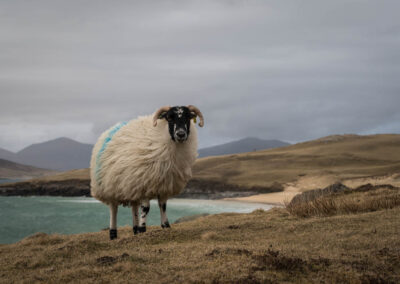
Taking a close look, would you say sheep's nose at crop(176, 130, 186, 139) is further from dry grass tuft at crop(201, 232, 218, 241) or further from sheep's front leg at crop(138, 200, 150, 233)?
dry grass tuft at crop(201, 232, 218, 241)

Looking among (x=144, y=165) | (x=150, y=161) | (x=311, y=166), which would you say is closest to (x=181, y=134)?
(x=150, y=161)

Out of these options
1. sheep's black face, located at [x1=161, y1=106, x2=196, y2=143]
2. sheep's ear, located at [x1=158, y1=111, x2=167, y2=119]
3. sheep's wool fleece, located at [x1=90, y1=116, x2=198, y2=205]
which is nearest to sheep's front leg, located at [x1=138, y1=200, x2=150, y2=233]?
sheep's wool fleece, located at [x1=90, y1=116, x2=198, y2=205]

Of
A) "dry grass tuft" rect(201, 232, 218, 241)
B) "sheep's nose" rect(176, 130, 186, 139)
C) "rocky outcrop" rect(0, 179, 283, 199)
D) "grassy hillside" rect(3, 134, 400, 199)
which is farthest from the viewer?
"rocky outcrop" rect(0, 179, 283, 199)

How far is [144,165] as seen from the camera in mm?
10781

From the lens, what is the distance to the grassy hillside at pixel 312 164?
207ft

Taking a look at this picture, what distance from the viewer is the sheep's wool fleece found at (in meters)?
10.7

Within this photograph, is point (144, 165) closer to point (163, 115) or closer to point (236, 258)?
point (163, 115)

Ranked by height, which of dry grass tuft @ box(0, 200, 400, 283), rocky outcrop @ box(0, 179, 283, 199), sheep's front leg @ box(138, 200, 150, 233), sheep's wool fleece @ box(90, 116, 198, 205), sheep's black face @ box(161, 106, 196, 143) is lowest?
rocky outcrop @ box(0, 179, 283, 199)

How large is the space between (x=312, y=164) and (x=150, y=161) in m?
66.9

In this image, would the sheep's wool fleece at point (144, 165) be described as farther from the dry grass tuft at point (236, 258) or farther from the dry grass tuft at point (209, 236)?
the dry grass tuft at point (209, 236)

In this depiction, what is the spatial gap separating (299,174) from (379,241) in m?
58.3

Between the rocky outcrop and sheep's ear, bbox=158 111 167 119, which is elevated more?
sheep's ear, bbox=158 111 167 119

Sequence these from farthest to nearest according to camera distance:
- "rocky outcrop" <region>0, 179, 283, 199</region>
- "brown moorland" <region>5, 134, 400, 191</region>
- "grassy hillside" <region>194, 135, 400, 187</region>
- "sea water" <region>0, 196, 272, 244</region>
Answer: "grassy hillside" <region>194, 135, 400, 187</region> → "rocky outcrop" <region>0, 179, 283, 199</region> → "brown moorland" <region>5, 134, 400, 191</region> → "sea water" <region>0, 196, 272, 244</region>

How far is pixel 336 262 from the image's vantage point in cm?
651
